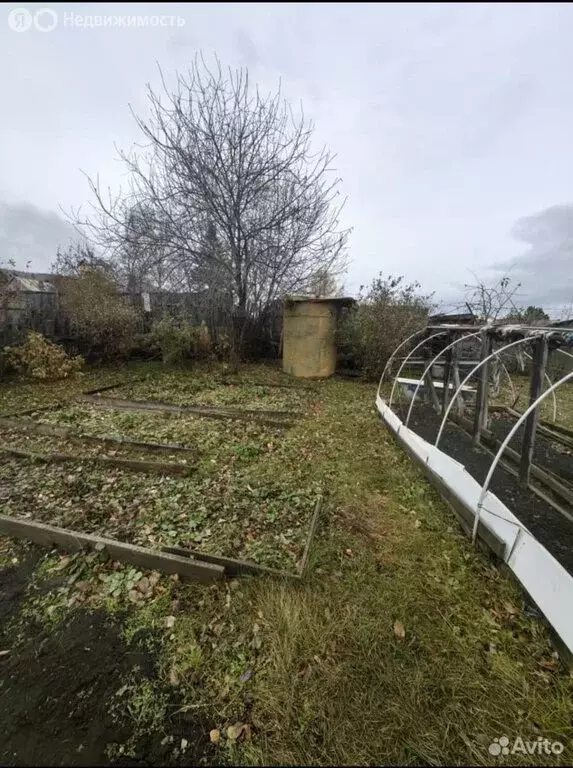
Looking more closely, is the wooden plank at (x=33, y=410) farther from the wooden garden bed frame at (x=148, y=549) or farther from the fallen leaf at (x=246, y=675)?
the fallen leaf at (x=246, y=675)

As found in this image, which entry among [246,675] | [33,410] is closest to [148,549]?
[246,675]

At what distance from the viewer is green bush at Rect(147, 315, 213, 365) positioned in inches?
327

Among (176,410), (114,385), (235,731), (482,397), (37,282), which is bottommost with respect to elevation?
(235,731)

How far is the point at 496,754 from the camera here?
1328 mm

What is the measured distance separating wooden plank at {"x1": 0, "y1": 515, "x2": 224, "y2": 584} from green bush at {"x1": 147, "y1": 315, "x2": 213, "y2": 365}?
6.18m

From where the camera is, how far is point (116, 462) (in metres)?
3.61

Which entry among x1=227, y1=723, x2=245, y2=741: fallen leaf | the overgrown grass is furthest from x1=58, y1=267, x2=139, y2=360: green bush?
x1=227, y1=723, x2=245, y2=741: fallen leaf

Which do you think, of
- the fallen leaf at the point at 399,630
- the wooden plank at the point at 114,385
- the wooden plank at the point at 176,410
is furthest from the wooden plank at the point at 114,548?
the wooden plank at the point at 114,385

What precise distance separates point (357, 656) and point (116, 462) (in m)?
3.07

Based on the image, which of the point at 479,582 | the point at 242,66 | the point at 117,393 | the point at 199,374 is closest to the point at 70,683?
the point at 479,582

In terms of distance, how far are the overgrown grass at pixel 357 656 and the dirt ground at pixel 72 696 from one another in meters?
0.07

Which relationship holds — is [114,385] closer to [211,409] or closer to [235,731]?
[211,409]

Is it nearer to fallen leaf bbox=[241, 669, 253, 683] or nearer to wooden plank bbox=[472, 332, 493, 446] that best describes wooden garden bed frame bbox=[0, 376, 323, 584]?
fallen leaf bbox=[241, 669, 253, 683]

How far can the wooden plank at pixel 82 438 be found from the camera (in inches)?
156
